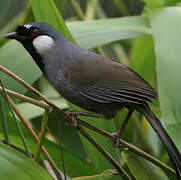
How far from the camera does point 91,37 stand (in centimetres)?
197

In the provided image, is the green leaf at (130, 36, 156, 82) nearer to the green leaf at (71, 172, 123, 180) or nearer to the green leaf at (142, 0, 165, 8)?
the green leaf at (142, 0, 165, 8)

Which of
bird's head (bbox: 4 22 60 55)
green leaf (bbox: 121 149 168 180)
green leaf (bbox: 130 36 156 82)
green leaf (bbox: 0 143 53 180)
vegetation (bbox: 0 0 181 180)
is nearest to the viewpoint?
green leaf (bbox: 0 143 53 180)

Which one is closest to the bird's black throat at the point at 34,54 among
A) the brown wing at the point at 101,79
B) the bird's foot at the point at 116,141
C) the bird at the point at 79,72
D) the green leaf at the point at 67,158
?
the bird at the point at 79,72

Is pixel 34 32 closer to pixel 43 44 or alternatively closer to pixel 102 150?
pixel 43 44

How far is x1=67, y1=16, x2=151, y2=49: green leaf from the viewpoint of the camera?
6.42 feet

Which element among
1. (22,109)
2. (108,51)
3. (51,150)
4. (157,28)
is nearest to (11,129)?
(51,150)

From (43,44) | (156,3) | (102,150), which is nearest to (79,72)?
(43,44)

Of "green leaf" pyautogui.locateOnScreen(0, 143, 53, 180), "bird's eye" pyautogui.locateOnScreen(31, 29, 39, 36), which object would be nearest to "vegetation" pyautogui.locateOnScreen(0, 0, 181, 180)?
"green leaf" pyautogui.locateOnScreen(0, 143, 53, 180)

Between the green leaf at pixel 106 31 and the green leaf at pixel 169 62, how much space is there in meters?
0.14

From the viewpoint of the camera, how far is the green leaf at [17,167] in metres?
1.15

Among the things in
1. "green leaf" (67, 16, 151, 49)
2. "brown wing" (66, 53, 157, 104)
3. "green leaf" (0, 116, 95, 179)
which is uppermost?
"green leaf" (67, 16, 151, 49)

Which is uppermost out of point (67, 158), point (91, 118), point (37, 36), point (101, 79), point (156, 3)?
point (37, 36)

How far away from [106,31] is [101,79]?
376 mm

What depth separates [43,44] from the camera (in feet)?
5.62
